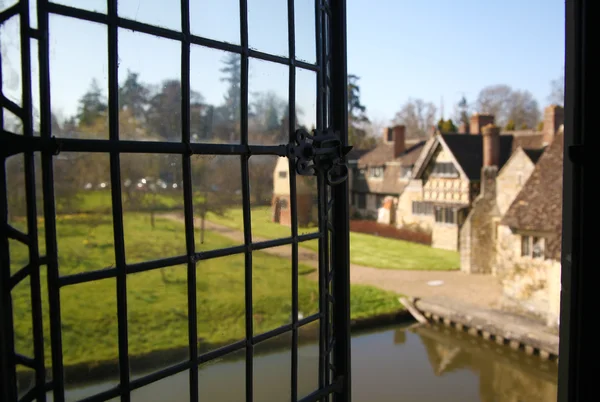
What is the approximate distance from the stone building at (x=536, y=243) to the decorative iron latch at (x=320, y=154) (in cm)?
1119

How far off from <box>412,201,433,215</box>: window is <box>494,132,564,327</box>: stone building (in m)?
8.09

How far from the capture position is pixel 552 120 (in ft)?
59.4

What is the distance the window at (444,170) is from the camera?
21.2 m

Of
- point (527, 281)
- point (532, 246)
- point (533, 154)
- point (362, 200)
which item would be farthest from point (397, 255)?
point (532, 246)

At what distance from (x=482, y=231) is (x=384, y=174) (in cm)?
862

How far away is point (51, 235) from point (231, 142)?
2.45 ft

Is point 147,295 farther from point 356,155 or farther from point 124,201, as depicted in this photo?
point 356,155

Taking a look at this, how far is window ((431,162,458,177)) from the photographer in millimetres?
21188

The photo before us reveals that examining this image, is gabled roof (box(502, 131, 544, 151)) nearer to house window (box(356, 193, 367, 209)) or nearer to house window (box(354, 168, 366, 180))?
house window (box(354, 168, 366, 180))

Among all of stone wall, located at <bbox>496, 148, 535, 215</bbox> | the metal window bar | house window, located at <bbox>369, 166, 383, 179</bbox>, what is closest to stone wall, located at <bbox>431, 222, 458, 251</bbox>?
stone wall, located at <bbox>496, 148, 535, 215</bbox>

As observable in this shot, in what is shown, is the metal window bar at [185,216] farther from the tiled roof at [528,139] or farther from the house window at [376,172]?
the house window at [376,172]

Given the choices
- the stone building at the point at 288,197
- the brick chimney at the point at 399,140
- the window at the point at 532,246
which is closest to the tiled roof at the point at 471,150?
the brick chimney at the point at 399,140

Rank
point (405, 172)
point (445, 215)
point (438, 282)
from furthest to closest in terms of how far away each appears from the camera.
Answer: point (405, 172)
point (445, 215)
point (438, 282)

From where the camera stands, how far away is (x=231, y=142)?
6.65ft
